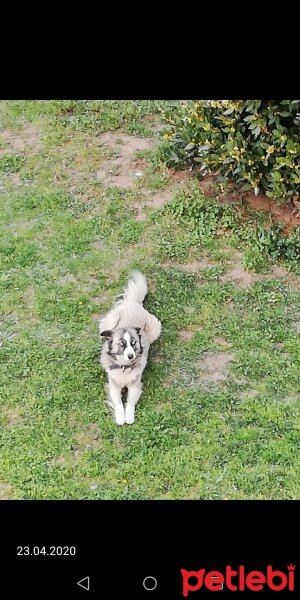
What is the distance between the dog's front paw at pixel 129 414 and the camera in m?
4.96

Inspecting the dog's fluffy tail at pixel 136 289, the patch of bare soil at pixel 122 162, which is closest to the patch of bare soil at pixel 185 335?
the dog's fluffy tail at pixel 136 289

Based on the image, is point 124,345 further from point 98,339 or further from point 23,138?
point 23,138

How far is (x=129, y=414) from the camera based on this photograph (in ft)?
16.4

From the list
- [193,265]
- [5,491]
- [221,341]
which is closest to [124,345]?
[221,341]

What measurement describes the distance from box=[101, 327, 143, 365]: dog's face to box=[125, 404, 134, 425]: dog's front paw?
31 cm

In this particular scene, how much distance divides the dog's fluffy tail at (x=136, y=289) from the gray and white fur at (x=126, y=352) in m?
0.33

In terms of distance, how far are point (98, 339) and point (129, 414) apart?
34.4 inches

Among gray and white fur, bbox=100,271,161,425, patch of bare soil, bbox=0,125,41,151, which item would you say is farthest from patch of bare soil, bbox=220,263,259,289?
patch of bare soil, bbox=0,125,41,151

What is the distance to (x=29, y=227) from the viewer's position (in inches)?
275

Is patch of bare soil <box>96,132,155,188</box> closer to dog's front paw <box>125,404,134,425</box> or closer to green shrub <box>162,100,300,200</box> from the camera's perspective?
green shrub <box>162,100,300,200</box>

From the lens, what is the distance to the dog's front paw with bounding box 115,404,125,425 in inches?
195

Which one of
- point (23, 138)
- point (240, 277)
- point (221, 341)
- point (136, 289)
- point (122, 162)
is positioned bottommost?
point (221, 341)

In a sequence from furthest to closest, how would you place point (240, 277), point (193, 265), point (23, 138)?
1. point (23, 138)
2. point (193, 265)
3. point (240, 277)
